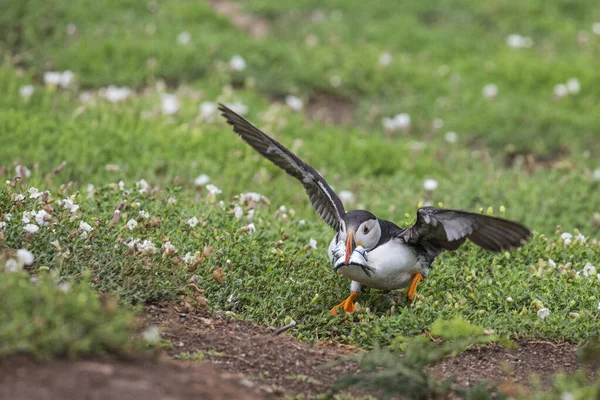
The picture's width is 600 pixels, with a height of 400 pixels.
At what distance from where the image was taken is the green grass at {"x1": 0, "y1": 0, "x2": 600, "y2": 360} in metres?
5.40

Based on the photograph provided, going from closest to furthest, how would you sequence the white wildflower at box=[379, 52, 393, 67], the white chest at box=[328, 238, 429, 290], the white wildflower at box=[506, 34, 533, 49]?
the white chest at box=[328, 238, 429, 290], the white wildflower at box=[379, 52, 393, 67], the white wildflower at box=[506, 34, 533, 49]

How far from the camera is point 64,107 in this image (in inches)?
353

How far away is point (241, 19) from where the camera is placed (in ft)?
41.4

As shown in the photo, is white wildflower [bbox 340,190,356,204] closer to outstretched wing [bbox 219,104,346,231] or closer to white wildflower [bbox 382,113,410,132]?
Answer: outstretched wing [bbox 219,104,346,231]

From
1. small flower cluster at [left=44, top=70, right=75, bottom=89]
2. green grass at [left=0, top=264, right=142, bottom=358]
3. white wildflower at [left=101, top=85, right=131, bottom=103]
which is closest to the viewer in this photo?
green grass at [left=0, top=264, right=142, bottom=358]

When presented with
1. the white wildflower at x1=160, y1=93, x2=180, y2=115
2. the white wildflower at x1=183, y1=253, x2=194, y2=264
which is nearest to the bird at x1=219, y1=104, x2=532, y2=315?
the white wildflower at x1=183, y1=253, x2=194, y2=264

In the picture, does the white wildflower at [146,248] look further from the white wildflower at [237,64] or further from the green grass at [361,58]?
the white wildflower at [237,64]

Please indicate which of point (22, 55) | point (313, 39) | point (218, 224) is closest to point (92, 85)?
point (22, 55)

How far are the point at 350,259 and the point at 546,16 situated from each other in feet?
30.7

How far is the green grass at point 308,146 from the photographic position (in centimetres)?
540

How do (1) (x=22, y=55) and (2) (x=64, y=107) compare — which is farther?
(1) (x=22, y=55)

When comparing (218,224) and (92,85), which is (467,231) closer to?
(218,224)

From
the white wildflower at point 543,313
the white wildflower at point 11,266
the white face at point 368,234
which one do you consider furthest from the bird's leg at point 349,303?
the white wildflower at point 11,266

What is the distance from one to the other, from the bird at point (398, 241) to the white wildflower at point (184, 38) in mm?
5229
